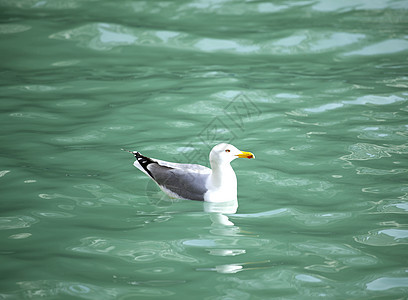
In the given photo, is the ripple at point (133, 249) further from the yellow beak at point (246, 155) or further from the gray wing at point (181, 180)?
the yellow beak at point (246, 155)

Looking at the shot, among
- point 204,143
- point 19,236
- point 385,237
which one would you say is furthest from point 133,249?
point 204,143

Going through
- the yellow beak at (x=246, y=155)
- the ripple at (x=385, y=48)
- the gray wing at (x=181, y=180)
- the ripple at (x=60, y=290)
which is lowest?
the ripple at (x=60, y=290)

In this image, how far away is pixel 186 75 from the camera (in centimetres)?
1034

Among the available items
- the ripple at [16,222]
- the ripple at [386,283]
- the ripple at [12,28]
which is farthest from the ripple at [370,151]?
the ripple at [12,28]

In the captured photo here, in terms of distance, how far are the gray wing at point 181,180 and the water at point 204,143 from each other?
0.15m

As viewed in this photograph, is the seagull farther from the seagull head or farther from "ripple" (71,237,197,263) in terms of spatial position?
"ripple" (71,237,197,263)

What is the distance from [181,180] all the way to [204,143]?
1.45m

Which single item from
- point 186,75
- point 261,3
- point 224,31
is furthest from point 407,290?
point 261,3

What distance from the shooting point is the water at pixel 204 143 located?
5.04m

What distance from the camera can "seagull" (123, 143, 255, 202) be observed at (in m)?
6.35

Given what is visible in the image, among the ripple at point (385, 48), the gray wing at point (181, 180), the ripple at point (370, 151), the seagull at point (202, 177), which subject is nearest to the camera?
the seagull at point (202, 177)

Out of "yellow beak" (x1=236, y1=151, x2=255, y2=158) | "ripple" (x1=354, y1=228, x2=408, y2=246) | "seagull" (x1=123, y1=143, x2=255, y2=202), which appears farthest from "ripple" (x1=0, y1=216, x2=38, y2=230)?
"ripple" (x1=354, y1=228, x2=408, y2=246)

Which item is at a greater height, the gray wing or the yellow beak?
the yellow beak

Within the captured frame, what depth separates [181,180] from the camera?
651 centimetres
